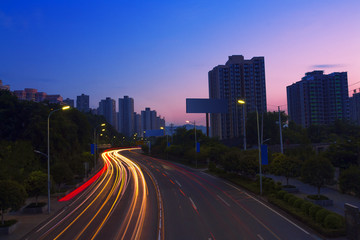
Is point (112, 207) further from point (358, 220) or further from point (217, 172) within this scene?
point (217, 172)

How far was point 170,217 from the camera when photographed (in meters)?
22.0

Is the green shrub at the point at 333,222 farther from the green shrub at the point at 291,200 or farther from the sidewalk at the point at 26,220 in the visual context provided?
the sidewalk at the point at 26,220

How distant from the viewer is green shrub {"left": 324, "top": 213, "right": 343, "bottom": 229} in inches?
693

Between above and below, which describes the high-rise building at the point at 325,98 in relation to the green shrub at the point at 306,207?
above

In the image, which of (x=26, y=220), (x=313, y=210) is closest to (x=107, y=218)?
(x=26, y=220)

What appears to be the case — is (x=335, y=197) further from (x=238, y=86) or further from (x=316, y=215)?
(x=238, y=86)

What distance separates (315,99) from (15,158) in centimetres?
14944

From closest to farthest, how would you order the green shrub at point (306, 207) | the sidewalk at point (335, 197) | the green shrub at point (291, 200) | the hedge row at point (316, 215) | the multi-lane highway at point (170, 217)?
1. the hedge row at point (316, 215)
2. the multi-lane highway at point (170, 217)
3. the green shrub at point (306, 207)
4. the green shrub at point (291, 200)
5. the sidewalk at point (335, 197)

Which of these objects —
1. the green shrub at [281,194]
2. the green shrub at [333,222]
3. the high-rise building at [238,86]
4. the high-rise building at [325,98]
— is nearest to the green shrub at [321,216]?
the green shrub at [333,222]

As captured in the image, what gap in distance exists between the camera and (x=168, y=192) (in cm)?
3319

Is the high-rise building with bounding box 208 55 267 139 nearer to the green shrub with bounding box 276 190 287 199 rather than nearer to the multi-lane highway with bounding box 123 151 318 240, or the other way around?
the multi-lane highway with bounding box 123 151 318 240

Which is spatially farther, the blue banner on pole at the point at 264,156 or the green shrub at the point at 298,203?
the blue banner on pole at the point at 264,156

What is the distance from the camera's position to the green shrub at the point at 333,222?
1761cm

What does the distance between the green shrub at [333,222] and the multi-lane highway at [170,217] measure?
1.39 meters
